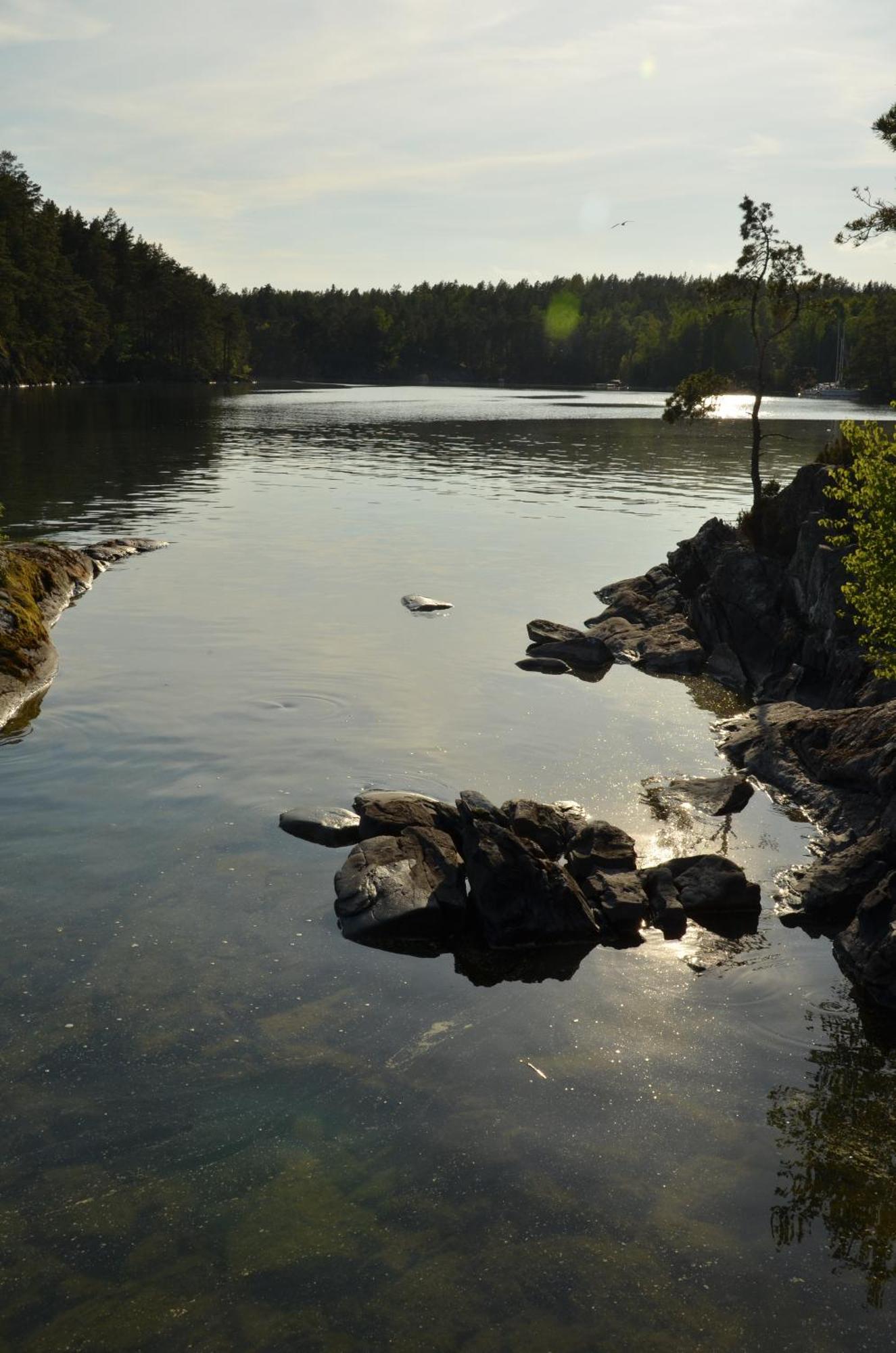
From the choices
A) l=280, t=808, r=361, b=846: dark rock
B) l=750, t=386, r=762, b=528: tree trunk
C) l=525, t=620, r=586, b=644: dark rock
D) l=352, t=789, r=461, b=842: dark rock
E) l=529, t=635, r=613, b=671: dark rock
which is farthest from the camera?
l=750, t=386, r=762, b=528: tree trunk

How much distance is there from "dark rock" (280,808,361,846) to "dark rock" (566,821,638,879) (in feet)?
12.7

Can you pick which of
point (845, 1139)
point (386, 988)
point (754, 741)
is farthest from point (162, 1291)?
point (754, 741)

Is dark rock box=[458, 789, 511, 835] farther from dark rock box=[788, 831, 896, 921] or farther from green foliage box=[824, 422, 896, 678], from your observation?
→ green foliage box=[824, 422, 896, 678]

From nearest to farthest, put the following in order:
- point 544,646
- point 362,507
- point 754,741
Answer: point 754,741 → point 544,646 → point 362,507

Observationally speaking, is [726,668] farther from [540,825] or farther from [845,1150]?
[845,1150]

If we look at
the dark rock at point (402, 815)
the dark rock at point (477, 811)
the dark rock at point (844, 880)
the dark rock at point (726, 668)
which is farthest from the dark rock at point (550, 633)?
the dark rock at point (844, 880)

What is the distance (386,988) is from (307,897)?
9.17ft

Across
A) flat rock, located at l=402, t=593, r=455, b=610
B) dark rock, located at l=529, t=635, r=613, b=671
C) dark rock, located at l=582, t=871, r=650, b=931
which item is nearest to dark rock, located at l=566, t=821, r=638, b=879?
dark rock, located at l=582, t=871, r=650, b=931

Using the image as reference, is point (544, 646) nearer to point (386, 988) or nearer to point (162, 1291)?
point (386, 988)

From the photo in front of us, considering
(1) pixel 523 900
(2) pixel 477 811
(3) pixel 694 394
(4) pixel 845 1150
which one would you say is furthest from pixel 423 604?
(4) pixel 845 1150

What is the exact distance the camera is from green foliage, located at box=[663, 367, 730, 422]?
155ft

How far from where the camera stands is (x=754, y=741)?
25344mm

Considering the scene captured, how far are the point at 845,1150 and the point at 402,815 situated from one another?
9.08m

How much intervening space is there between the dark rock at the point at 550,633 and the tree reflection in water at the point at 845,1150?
67.7 feet
